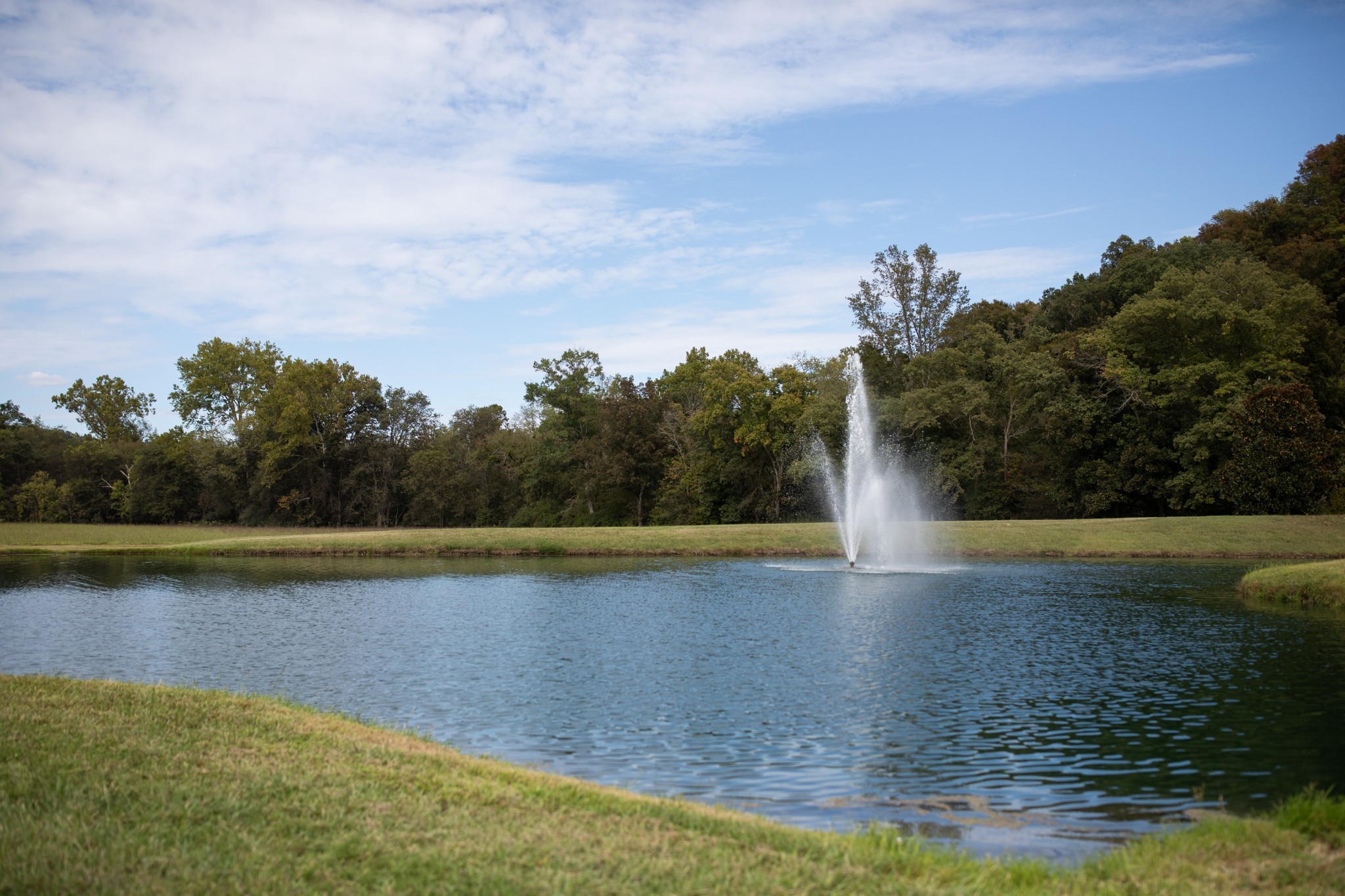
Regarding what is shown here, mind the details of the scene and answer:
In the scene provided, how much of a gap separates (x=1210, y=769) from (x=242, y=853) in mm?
9467

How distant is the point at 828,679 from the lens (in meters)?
14.9

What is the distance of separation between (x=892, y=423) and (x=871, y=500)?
14.4 metres

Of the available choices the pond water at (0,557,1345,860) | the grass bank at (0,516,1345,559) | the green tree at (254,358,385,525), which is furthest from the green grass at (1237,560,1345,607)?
the green tree at (254,358,385,525)

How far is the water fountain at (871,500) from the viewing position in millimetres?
41188

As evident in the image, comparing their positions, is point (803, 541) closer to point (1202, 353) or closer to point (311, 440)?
point (1202, 353)

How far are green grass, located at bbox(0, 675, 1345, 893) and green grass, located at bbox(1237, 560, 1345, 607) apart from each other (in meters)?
18.1

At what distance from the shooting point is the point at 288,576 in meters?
34.8

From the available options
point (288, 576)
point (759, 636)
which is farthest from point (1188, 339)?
point (288, 576)

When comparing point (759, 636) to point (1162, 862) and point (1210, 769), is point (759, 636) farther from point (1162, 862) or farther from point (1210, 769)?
point (1162, 862)

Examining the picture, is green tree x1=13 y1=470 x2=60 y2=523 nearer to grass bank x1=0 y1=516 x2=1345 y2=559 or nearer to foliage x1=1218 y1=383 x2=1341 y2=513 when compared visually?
grass bank x1=0 y1=516 x2=1345 y2=559

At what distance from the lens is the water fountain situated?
41.2 metres

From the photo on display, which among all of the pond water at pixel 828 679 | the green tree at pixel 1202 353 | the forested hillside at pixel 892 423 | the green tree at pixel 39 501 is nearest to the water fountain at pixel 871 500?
the forested hillside at pixel 892 423

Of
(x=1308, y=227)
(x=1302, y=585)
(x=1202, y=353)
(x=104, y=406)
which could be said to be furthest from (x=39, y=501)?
(x=1308, y=227)

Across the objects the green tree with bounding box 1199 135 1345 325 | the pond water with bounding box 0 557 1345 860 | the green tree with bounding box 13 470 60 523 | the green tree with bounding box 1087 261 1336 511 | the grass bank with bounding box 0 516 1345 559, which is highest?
the green tree with bounding box 1199 135 1345 325
